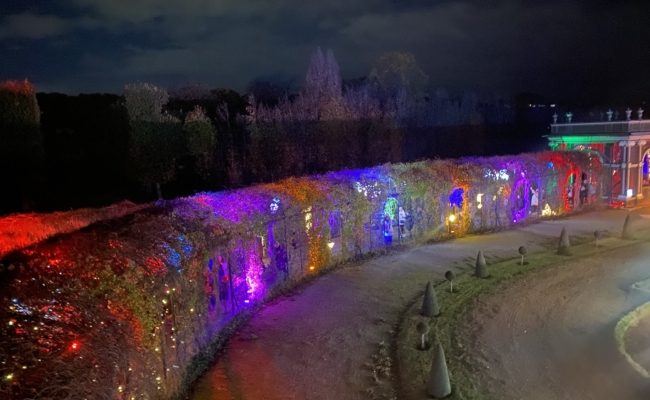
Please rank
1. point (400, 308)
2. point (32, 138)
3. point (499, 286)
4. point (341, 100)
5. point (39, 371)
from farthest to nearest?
point (341, 100), point (32, 138), point (499, 286), point (400, 308), point (39, 371)

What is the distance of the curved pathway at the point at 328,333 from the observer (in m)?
10.1

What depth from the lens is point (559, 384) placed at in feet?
32.3

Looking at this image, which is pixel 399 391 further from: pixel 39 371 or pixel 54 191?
pixel 54 191

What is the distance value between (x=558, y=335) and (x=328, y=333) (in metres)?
5.71

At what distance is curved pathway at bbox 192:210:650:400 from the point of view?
33.0 feet

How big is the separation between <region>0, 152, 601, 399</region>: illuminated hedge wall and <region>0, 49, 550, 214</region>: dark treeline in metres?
13.5

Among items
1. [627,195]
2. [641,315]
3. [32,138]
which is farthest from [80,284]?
[627,195]

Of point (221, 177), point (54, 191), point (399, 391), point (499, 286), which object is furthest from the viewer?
point (221, 177)

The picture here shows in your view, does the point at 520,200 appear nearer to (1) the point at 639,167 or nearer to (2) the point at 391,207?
(2) the point at 391,207

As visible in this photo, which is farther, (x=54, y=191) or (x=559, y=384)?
(x=54, y=191)

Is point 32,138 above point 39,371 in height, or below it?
above

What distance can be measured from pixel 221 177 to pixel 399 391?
25959 mm

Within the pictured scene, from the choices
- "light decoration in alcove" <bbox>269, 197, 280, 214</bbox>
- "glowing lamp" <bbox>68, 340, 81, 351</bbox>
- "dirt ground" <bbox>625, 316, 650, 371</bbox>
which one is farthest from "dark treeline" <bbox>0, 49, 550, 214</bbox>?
"dirt ground" <bbox>625, 316, 650, 371</bbox>

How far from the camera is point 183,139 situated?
32.0 meters
